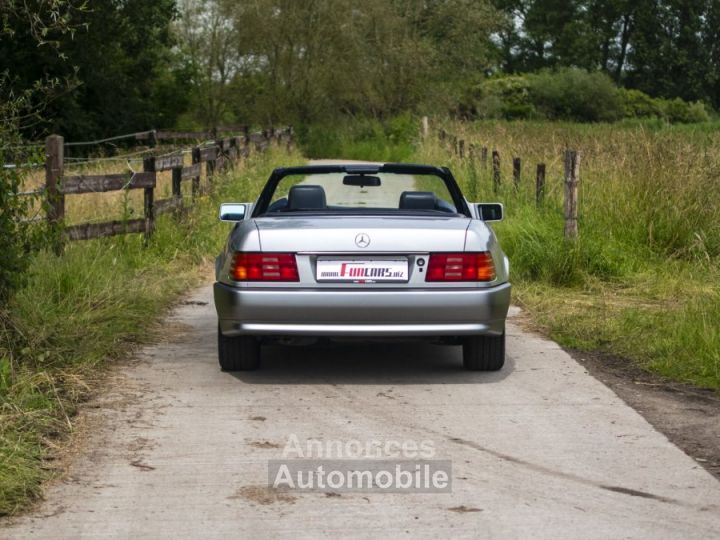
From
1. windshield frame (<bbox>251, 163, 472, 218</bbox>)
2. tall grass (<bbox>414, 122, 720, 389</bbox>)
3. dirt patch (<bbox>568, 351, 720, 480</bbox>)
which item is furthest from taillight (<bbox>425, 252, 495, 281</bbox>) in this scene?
tall grass (<bbox>414, 122, 720, 389</bbox>)

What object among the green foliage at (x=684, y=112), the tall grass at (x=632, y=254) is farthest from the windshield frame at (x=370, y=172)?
the green foliage at (x=684, y=112)

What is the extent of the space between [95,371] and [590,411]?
3124mm

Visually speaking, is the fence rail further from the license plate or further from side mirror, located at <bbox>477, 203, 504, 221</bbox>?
side mirror, located at <bbox>477, 203, 504, 221</bbox>

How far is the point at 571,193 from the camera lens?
44.2 ft

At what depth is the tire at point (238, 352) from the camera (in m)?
8.20

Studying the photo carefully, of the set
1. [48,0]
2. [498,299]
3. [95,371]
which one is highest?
[48,0]

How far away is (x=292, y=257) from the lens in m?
7.69

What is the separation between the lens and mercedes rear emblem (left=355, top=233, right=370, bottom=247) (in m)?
7.68

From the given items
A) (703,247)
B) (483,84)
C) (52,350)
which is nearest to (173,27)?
(483,84)

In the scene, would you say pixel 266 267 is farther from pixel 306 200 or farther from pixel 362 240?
pixel 306 200

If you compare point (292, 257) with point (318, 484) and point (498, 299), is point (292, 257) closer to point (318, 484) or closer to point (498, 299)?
point (498, 299)

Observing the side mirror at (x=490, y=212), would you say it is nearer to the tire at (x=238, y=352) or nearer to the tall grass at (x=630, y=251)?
the tall grass at (x=630, y=251)

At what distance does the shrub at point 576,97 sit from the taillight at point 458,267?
66.6 meters

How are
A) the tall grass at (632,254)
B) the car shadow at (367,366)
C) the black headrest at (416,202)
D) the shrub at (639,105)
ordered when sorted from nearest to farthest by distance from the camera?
the car shadow at (367,366), the black headrest at (416,202), the tall grass at (632,254), the shrub at (639,105)
